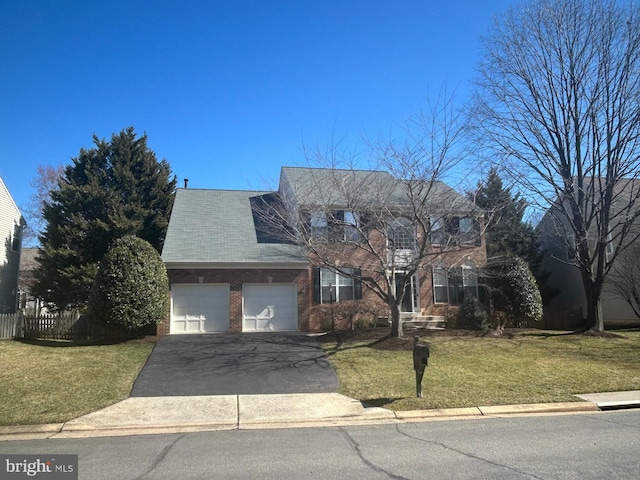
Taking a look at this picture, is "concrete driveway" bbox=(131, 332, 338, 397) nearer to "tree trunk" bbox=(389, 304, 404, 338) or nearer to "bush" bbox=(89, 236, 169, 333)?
"bush" bbox=(89, 236, 169, 333)

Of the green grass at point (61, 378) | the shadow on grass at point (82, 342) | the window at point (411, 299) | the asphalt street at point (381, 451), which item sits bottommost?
the asphalt street at point (381, 451)

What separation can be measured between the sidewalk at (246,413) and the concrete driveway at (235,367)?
64 cm

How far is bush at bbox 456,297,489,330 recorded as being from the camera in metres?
19.2

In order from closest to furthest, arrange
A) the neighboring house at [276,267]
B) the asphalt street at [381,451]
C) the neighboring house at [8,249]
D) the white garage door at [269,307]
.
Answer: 1. the asphalt street at [381,451]
2. the neighboring house at [276,267]
3. the white garage door at [269,307]
4. the neighboring house at [8,249]

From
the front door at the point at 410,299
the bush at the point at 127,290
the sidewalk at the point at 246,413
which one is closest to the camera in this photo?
the sidewalk at the point at 246,413

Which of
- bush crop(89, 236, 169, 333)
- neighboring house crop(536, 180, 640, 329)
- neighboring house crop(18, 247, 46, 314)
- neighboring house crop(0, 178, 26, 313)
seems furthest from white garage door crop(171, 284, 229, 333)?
neighboring house crop(18, 247, 46, 314)

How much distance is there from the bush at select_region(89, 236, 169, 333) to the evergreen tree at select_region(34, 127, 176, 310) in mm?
7594

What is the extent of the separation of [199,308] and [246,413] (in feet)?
Result: 34.3

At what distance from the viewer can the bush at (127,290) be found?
1551 cm

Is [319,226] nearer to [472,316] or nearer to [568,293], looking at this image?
[472,316]

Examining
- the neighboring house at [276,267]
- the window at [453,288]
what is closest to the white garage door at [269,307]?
the neighboring house at [276,267]

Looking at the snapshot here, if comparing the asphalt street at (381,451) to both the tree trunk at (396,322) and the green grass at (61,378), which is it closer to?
the green grass at (61,378)

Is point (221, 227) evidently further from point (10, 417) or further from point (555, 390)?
point (555, 390)

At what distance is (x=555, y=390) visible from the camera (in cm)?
1042
